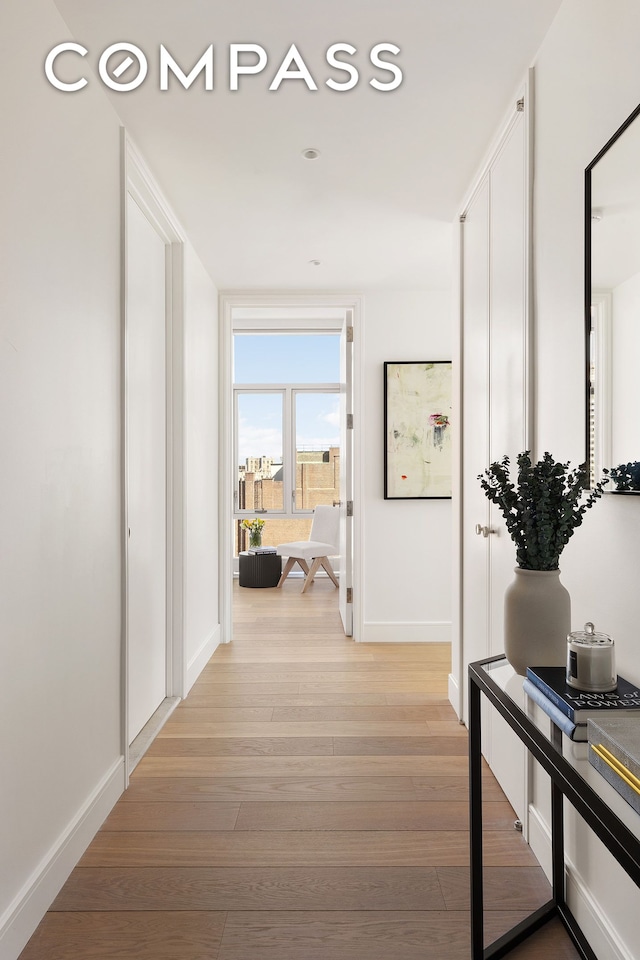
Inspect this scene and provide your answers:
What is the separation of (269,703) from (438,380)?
2.47 m

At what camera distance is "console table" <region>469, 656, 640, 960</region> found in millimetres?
818

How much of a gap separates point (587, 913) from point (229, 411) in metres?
3.55

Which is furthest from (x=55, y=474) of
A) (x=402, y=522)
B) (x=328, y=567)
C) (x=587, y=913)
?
(x=328, y=567)

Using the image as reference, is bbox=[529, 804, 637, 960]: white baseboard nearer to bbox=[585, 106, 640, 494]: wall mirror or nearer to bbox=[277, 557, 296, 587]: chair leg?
bbox=[585, 106, 640, 494]: wall mirror

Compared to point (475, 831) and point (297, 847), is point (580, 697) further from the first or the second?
point (297, 847)

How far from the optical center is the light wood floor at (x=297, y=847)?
5.11 feet

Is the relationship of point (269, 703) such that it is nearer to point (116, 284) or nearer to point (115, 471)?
point (115, 471)

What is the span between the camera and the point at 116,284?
88.3 inches

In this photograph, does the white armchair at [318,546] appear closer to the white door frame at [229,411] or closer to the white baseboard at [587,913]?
the white door frame at [229,411]

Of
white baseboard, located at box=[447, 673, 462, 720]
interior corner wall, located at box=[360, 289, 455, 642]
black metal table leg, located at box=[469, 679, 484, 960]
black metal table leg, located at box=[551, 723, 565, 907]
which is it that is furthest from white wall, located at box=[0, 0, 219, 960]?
interior corner wall, located at box=[360, 289, 455, 642]

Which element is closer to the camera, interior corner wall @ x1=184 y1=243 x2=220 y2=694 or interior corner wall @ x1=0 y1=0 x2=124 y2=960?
interior corner wall @ x1=0 y1=0 x2=124 y2=960

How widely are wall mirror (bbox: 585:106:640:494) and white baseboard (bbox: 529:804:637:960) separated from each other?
1.01m

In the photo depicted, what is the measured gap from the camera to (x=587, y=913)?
151cm

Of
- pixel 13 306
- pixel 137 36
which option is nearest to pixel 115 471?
pixel 13 306
